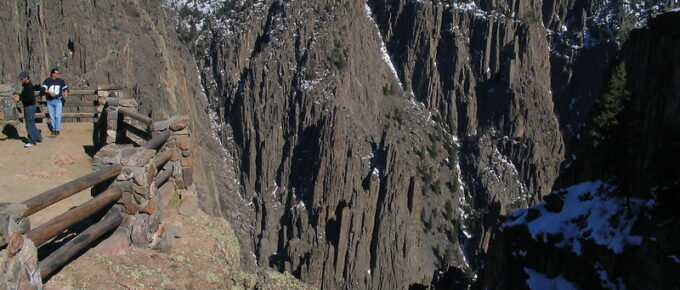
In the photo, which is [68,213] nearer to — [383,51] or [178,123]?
[178,123]

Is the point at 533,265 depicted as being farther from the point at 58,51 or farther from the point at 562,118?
the point at 562,118

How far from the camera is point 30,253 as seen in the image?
19.6 ft

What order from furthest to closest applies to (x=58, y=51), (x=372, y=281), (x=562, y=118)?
(x=562, y=118), (x=372, y=281), (x=58, y=51)

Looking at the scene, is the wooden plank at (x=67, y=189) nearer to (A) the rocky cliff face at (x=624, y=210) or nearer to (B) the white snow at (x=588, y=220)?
(A) the rocky cliff face at (x=624, y=210)

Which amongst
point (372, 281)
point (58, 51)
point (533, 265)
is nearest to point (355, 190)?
point (372, 281)

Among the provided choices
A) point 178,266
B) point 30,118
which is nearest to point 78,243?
point 178,266

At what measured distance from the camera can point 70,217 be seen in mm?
7094

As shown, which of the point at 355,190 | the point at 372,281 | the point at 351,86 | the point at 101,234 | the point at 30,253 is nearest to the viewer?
the point at 30,253

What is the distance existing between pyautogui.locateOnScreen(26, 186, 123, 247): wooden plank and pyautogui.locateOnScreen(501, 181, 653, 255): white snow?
2240 cm

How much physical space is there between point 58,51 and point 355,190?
43541mm

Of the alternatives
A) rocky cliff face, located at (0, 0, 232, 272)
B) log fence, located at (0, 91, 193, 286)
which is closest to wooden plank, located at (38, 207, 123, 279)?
log fence, located at (0, 91, 193, 286)

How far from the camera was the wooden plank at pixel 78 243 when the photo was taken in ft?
22.7

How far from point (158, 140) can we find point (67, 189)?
303 cm

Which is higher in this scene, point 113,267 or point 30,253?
point 30,253
